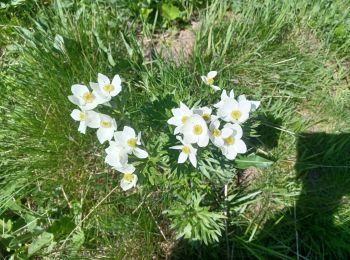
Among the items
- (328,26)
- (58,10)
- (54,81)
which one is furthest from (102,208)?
(328,26)

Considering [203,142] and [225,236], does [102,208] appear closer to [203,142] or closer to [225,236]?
[225,236]

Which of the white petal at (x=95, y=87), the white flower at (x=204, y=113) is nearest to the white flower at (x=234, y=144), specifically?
the white flower at (x=204, y=113)

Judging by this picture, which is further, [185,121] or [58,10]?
[58,10]

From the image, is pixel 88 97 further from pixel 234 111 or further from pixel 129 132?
pixel 234 111

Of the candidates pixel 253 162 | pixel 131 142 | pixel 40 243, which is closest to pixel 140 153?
pixel 131 142

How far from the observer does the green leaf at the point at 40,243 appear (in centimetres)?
194

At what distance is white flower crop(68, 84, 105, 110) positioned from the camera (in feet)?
5.04

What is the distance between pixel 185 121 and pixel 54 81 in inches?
35.6

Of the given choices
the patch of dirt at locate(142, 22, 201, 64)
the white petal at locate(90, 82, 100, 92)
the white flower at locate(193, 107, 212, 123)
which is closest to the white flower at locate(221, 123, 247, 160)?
the white flower at locate(193, 107, 212, 123)

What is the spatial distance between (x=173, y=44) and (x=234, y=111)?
115 centimetres

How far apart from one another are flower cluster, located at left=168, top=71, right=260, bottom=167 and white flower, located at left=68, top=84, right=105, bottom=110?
294mm

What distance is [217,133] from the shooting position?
1.50 meters

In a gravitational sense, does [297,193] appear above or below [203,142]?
below

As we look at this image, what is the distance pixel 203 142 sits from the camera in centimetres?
145
